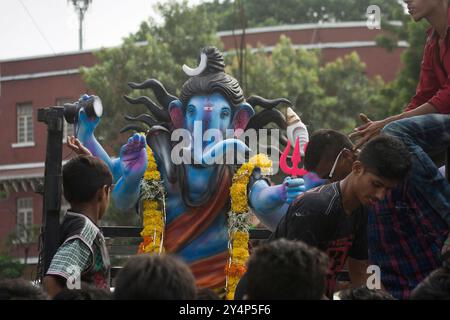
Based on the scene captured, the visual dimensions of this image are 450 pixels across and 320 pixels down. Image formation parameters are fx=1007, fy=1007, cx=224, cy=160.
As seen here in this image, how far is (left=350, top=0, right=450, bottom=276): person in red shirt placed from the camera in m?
4.57

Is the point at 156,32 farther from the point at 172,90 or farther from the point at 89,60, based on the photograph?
the point at 89,60

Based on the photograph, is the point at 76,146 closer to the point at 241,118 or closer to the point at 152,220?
the point at 152,220

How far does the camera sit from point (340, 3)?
43000mm

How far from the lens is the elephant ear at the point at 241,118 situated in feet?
25.6

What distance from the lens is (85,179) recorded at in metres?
4.52

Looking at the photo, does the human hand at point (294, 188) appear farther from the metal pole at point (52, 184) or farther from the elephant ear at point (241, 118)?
the metal pole at point (52, 184)

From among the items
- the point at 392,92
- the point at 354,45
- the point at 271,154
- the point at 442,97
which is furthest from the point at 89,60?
A: the point at 442,97

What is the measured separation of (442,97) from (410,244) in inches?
28.4

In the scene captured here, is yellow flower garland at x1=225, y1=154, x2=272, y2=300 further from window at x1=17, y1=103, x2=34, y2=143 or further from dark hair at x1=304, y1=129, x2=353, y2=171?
window at x1=17, y1=103, x2=34, y2=143

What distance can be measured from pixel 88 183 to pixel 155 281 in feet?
4.79

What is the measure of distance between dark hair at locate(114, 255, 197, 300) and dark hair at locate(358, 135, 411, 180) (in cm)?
133

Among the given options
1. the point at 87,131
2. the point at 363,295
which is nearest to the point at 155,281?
the point at 363,295

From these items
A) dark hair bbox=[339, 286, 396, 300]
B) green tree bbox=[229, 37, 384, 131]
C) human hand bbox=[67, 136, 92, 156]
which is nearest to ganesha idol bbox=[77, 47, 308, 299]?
human hand bbox=[67, 136, 92, 156]

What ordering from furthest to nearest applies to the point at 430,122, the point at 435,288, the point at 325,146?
1. the point at 325,146
2. the point at 430,122
3. the point at 435,288
